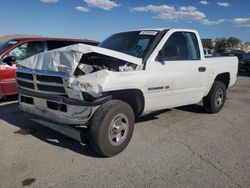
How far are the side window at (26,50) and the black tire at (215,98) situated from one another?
4941mm

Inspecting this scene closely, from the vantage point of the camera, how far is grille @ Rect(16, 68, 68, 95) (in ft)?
12.9

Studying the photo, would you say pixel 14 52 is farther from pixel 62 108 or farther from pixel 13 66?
pixel 62 108

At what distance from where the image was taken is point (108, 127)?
12.8 feet

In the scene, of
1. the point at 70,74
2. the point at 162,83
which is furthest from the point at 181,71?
the point at 70,74

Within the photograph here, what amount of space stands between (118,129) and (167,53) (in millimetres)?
1707

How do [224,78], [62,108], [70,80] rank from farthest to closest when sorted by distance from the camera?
[224,78], [62,108], [70,80]

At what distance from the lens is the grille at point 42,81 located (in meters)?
3.94

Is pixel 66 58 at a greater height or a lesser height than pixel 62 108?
greater

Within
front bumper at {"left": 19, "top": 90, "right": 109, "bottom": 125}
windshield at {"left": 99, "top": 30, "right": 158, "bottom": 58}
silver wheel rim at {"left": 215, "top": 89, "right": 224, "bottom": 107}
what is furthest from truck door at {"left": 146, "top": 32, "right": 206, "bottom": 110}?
front bumper at {"left": 19, "top": 90, "right": 109, "bottom": 125}

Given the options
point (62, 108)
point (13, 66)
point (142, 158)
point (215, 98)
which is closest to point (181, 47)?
point (215, 98)

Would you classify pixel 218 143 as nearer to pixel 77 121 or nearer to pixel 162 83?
pixel 162 83

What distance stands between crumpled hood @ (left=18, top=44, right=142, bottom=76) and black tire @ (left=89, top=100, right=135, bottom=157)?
0.69 meters

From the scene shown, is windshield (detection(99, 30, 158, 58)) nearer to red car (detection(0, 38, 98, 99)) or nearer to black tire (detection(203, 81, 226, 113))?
black tire (detection(203, 81, 226, 113))

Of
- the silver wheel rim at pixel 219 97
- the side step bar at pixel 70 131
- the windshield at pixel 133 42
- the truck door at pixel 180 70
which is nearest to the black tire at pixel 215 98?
the silver wheel rim at pixel 219 97
